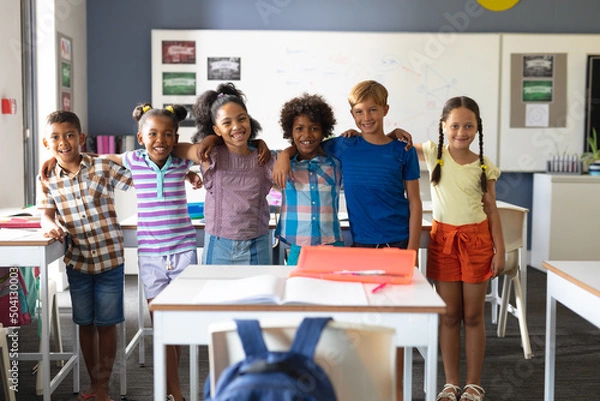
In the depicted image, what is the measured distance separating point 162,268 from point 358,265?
2.75 ft

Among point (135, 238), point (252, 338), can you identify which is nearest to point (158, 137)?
point (135, 238)

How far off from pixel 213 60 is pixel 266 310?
14.2 feet

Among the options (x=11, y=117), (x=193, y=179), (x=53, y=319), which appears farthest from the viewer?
(x=11, y=117)

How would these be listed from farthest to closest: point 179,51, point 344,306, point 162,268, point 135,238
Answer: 1. point 179,51
2. point 135,238
3. point 162,268
4. point 344,306

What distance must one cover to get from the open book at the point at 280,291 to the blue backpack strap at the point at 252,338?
1.08 feet

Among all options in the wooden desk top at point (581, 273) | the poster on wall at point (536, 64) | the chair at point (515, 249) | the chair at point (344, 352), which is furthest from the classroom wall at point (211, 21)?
the chair at point (344, 352)

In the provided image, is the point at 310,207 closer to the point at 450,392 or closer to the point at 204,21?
the point at 450,392

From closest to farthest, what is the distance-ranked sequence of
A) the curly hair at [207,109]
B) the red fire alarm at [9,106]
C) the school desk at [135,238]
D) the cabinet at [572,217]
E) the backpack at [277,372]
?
1. the backpack at [277,372]
2. the curly hair at [207,109]
3. the school desk at [135,238]
4. the red fire alarm at [9,106]
5. the cabinet at [572,217]

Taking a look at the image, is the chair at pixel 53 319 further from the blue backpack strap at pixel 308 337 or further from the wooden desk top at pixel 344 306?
the blue backpack strap at pixel 308 337

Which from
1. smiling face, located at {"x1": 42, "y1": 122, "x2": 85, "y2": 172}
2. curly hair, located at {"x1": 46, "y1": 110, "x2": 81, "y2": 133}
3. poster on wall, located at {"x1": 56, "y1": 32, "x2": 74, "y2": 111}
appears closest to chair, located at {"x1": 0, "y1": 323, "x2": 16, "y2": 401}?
smiling face, located at {"x1": 42, "y1": 122, "x2": 85, "y2": 172}

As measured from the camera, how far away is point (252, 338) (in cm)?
126

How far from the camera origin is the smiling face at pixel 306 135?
242 centimetres

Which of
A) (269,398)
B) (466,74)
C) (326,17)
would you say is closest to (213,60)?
(326,17)

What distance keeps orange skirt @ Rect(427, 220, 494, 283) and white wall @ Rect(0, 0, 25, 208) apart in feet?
9.24
